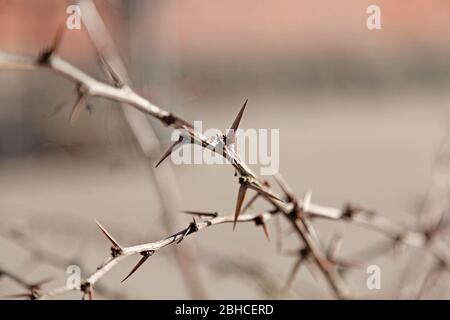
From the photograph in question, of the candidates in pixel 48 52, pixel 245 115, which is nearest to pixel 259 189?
pixel 48 52

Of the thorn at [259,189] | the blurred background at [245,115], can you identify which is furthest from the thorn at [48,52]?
the blurred background at [245,115]

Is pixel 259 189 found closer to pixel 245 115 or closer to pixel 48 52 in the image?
pixel 48 52

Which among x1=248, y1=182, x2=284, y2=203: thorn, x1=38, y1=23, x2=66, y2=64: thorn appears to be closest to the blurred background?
x1=38, y1=23, x2=66, y2=64: thorn

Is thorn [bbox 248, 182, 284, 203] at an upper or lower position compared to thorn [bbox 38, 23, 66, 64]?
lower

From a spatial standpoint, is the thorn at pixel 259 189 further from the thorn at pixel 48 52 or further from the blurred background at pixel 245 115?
the blurred background at pixel 245 115

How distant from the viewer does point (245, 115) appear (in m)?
6.70

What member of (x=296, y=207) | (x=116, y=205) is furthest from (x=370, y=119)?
(x=296, y=207)

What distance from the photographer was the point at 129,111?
5.77 ft

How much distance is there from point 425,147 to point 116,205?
2.51m

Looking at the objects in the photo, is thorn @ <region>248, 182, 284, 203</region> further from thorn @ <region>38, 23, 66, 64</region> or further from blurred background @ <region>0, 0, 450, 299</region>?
blurred background @ <region>0, 0, 450, 299</region>

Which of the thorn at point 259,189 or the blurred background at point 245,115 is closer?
the thorn at point 259,189

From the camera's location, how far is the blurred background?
141 inches

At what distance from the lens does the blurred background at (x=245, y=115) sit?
358 centimetres
